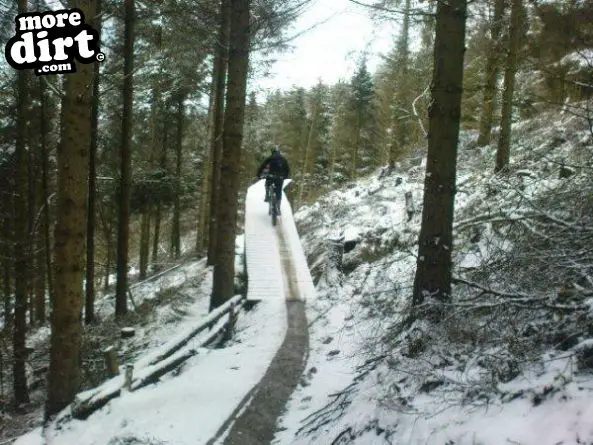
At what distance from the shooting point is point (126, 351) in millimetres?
12266

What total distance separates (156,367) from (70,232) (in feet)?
Result: 7.85

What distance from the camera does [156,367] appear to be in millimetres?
7551

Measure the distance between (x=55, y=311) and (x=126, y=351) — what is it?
5720 mm

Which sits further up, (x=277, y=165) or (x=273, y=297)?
(x=277, y=165)

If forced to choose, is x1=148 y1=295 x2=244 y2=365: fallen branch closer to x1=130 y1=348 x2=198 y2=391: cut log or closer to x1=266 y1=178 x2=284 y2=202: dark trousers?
x1=130 y1=348 x2=198 y2=391: cut log

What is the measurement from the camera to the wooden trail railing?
666 cm

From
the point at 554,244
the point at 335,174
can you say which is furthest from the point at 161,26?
the point at 335,174

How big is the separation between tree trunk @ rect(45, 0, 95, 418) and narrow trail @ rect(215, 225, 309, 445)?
255 cm

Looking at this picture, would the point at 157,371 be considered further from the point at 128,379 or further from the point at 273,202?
the point at 273,202

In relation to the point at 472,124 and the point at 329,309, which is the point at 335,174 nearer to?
the point at 472,124

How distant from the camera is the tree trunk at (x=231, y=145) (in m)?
10.2

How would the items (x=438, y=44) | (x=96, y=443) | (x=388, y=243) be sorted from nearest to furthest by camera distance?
(x=438, y=44) < (x=96, y=443) < (x=388, y=243)

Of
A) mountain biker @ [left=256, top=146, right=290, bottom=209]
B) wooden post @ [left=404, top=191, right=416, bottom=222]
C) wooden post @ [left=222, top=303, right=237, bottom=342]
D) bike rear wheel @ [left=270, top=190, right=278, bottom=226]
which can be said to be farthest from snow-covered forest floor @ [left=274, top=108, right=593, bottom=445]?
bike rear wheel @ [left=270, top=190, right=278, bottom=226]

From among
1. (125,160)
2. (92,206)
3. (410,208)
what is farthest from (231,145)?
(92,206)
